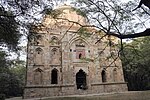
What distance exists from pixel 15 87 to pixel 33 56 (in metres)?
11.9

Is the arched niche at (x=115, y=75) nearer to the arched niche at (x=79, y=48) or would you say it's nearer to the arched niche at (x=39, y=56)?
the arched niche at (x=79, y=48)

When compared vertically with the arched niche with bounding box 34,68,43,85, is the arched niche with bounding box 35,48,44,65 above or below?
above

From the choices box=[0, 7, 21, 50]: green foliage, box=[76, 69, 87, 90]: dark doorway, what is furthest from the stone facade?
box=[0, 7, 21, 50]: green foliage

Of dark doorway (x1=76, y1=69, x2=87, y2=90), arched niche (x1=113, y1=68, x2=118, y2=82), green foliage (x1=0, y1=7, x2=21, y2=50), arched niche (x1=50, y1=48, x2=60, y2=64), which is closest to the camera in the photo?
green foliage (x1=0, y1=7, x2=21, y2=50)

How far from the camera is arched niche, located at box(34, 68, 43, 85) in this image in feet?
76.7

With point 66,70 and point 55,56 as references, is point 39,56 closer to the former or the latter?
point 55,56

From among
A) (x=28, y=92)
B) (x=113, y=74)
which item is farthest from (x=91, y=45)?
(x=28, y=92)

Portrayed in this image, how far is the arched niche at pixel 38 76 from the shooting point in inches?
920

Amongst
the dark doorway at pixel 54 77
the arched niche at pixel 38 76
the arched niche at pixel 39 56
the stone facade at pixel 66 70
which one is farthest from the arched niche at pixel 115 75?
the arched niche at pixel 39 56

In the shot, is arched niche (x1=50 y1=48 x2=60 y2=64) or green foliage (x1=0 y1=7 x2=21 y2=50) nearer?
green foliage (x1=0 y1=7 x2=21 y2=50)

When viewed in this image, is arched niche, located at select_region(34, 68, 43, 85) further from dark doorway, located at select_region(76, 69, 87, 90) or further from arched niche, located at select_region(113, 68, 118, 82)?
arched niche, located at select_region(113, 68, 118, 82)

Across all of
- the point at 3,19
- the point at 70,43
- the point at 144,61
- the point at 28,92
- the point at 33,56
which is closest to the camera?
the point at 3,19

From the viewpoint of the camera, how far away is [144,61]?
94.1 feet

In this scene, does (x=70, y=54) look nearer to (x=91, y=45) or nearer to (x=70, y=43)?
(x=70, y=43)
